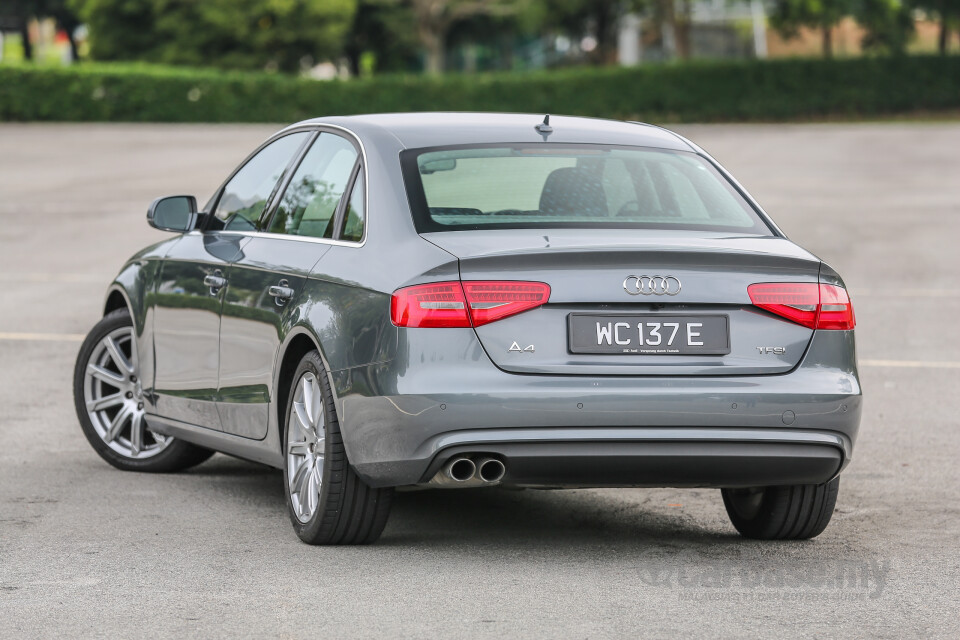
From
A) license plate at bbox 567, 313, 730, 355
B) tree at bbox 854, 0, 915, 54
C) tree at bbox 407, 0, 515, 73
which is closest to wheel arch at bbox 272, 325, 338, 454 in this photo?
license plate at bbox 567, 313, 730, 355

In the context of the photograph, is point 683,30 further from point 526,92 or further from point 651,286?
point 651,286

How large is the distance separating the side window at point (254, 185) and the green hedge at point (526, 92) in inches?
1695

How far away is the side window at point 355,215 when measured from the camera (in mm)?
6195

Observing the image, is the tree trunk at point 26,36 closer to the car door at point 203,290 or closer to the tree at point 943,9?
the tree at point 943,9

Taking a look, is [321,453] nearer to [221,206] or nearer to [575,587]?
[575,587]

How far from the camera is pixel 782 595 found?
5523 mm

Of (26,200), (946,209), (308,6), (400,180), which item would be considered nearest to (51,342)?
A: (400,180)

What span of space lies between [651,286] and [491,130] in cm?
131

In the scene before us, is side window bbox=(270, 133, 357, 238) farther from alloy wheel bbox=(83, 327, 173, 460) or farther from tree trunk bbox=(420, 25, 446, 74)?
tree trunk bbox=(420, 25, 446, 74)

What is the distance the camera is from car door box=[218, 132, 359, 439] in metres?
6.45

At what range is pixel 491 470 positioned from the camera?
575 cm

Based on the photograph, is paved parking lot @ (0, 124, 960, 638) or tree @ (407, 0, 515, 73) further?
tree @ (407, 0, 515, 73)

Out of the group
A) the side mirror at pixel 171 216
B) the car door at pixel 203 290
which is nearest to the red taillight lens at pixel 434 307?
the car door at pixel 203 290

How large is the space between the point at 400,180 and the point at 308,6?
6016cm
